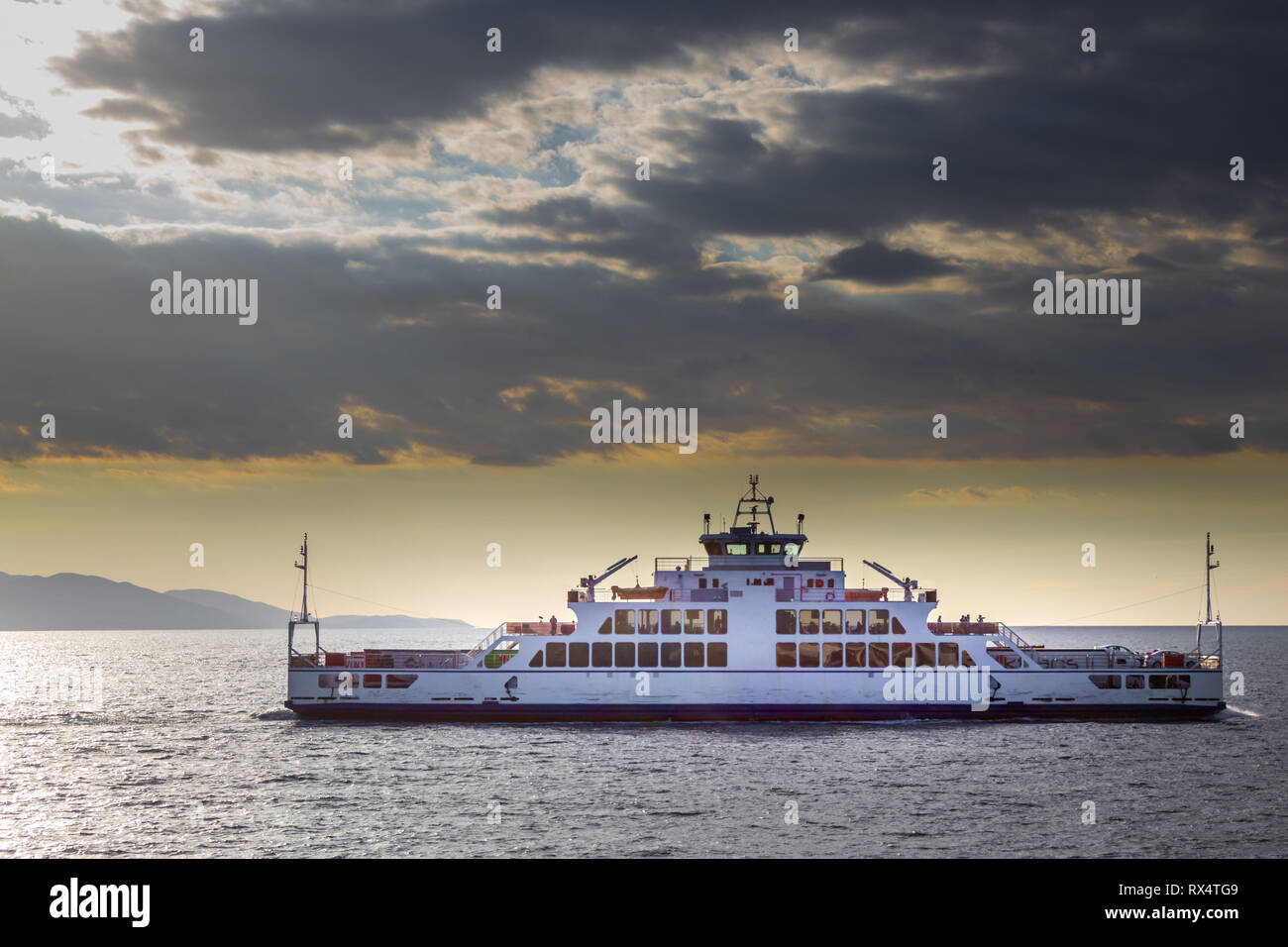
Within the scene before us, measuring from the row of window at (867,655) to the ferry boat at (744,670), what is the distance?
0.21ft

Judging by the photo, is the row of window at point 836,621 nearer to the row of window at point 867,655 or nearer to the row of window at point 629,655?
the row of window at point 867,655

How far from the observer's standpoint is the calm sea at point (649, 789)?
105 ft

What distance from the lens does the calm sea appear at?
32.2m

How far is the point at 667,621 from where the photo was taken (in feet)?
176

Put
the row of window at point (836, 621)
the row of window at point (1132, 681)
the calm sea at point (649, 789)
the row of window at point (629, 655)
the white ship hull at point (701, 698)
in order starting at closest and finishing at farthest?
the calm sea at point (649, 789) → the white ship hull at point (701, 698) → the row of window at point (629, 655) → the row of window at point (836, 621) → the row of window at point (1132, 681)

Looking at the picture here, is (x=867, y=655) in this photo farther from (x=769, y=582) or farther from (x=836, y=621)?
(x=769, y=582)

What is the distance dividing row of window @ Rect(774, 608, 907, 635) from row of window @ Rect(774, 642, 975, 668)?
0.61 meters
